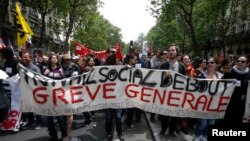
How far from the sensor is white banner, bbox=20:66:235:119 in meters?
6.92

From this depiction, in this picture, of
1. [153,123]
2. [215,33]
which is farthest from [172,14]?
[153,123]

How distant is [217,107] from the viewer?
7016 mm

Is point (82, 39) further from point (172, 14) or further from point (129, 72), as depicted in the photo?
point (129, 72)

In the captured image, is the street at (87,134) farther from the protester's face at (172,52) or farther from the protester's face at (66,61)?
the protester's face at (172,52)

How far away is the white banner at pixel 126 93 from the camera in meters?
6.92

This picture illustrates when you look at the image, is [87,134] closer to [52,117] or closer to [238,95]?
[52,117]

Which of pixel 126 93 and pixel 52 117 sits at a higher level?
pixel 126 93

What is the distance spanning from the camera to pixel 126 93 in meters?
7.19

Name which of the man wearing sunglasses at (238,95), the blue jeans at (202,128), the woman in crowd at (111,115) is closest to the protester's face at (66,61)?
the woman in crowd at (111,115)

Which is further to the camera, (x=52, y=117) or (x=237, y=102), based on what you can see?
(x=52, y=117)

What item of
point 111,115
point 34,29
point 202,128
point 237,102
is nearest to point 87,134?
point 111,115

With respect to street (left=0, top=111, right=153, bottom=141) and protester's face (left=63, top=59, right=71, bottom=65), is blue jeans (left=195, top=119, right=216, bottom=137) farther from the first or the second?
protester's face (left=63, top=59, right=71, bottom=65)

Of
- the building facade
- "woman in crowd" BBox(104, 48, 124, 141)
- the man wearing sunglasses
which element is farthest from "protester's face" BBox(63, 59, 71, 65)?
the building facade

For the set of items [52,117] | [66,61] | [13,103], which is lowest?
[52,117]
